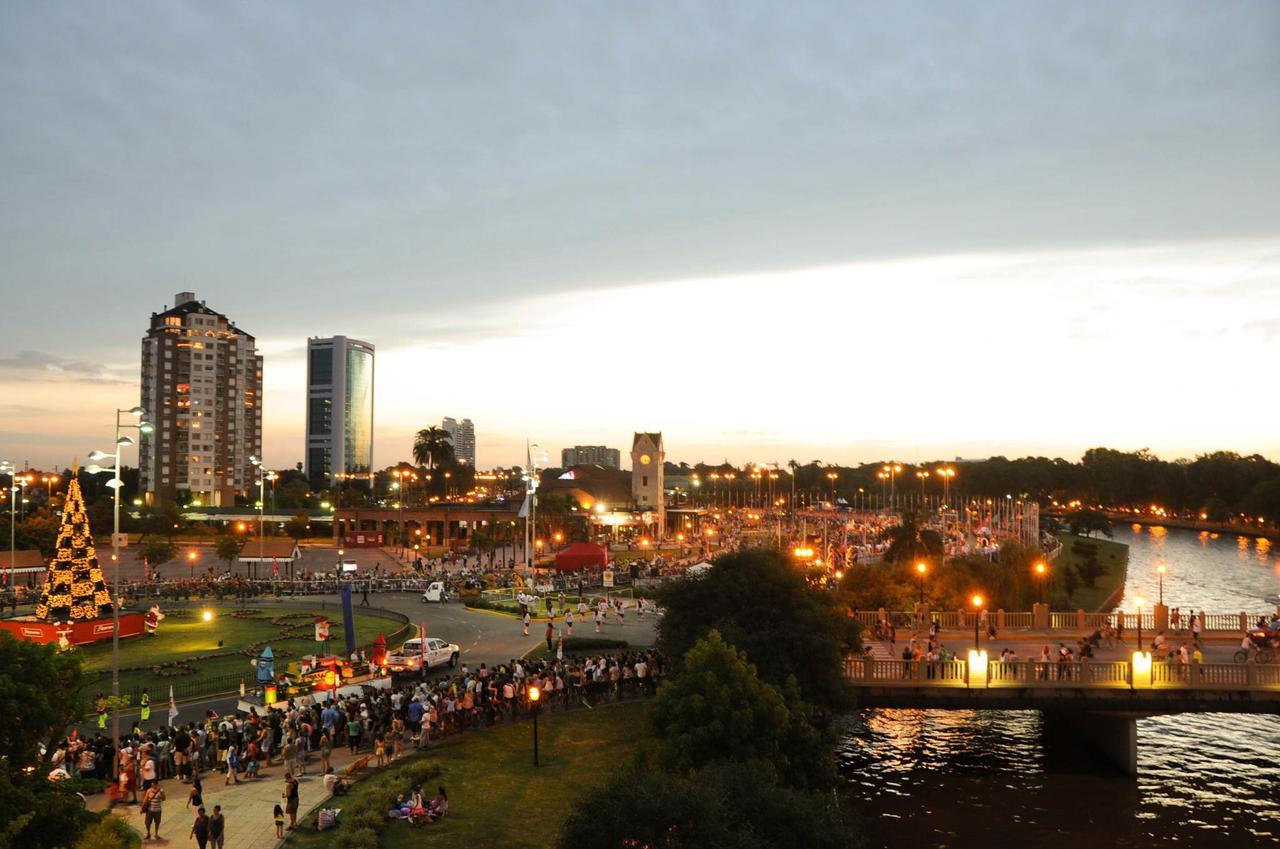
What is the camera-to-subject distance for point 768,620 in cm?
3109

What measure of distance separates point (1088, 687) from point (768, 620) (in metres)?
11.0

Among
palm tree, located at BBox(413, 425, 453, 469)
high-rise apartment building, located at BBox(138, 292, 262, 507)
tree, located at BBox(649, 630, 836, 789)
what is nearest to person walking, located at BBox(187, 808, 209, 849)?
tree, located at BBox(649, 630, 836, 789)

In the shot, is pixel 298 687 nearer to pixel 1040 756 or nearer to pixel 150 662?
pixel 150 662

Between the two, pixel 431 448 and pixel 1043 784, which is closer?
pixel 1043 784

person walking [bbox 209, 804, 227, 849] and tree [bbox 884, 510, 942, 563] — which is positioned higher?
tree [bbox 884, 510, 942, 563]

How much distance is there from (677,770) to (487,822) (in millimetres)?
4783

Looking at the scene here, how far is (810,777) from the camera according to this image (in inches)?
909

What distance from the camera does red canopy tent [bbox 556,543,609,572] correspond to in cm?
7588

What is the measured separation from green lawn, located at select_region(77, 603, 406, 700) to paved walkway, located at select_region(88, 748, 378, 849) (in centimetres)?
1006

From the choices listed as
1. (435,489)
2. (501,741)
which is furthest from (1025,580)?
(435,489)

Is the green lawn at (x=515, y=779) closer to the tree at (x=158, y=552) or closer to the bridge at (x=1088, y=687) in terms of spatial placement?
the bridge at (x=1088, y=687)

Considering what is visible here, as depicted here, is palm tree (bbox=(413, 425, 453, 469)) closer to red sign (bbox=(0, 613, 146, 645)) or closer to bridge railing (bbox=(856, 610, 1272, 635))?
red sign (bbox=(0, 613, 146, 645))

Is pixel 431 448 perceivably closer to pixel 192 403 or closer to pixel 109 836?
pixel 192 403

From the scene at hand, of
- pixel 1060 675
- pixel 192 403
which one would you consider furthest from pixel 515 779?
pixel 192 403
